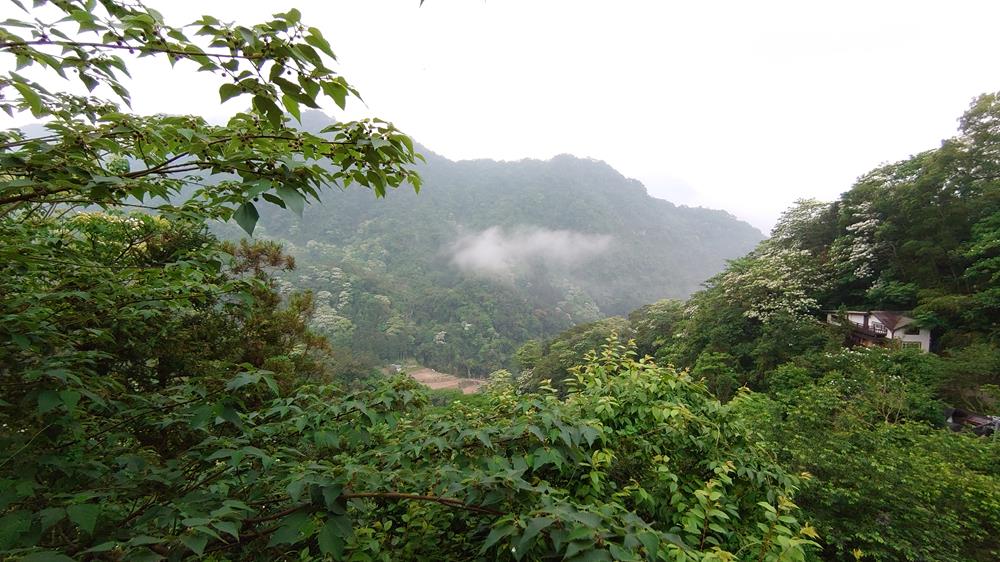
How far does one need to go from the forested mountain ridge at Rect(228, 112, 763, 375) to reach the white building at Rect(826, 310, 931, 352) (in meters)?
21.0

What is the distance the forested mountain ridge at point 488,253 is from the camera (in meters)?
52.8

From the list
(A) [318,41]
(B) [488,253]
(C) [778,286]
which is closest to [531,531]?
(A) [318,41]

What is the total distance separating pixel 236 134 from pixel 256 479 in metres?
1.34

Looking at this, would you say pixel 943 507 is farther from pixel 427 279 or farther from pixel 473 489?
pixel 427 279

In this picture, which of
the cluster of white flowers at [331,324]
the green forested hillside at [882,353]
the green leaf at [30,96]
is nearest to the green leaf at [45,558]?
the green leaf at [30,96]

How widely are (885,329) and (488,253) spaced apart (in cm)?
7163

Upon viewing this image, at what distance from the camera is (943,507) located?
177 inches

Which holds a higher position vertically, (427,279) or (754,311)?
(754,311)

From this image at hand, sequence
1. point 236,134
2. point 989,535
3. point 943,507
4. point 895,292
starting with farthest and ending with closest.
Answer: point 895,292
point 943,507
point 989,535
point 236,134

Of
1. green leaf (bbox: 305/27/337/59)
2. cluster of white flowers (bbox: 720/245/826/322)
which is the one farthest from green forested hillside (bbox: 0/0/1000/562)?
cluster of white flowers (bbox: 720/245/826/322)

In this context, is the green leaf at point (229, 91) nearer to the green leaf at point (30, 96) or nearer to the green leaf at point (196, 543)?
the green leaf at point (30, 96)

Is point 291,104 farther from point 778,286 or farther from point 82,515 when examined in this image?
point 778,286

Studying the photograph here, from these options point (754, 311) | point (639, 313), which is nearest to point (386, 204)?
point (639, 313)

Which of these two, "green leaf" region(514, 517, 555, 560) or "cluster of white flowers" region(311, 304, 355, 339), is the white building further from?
"cluster of white flowers" region(311, 304, 355, 339)
